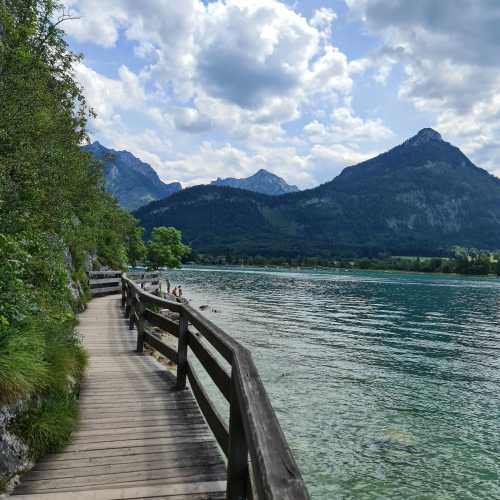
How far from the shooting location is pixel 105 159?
1265 inches

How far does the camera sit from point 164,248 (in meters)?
86.4

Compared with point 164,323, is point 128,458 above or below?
below

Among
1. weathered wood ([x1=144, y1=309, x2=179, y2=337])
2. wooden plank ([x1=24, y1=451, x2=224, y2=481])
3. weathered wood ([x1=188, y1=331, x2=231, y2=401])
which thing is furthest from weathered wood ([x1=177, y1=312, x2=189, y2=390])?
wooden plank ([x1=24, y1=451, x2=224, y2=481])

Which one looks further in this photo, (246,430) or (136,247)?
(136,247)

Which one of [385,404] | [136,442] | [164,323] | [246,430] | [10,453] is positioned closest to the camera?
[246,430]

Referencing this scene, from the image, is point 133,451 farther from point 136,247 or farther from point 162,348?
point 136,247

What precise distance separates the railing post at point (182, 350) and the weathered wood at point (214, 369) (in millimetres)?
571

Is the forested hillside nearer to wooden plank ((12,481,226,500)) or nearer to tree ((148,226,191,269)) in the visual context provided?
wooden plank ((12,481,226,500))

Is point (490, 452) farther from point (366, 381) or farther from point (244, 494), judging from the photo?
point (244, 494)

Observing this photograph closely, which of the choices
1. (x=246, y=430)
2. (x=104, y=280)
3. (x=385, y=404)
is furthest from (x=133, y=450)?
(x=104, y=280)

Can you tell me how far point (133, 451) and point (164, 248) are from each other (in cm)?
8215

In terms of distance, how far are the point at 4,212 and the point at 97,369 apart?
4148 mm

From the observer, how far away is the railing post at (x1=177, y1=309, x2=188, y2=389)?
841 cm

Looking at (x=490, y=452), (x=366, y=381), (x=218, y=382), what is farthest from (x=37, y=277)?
(x=366, y=381)
